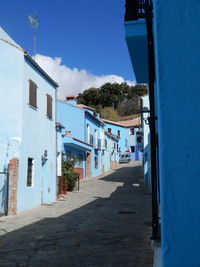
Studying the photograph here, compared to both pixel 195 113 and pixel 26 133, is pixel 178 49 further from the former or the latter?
pixel 26 133

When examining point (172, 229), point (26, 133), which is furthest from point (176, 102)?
point (26, 133)

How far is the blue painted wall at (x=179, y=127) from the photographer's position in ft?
7.69

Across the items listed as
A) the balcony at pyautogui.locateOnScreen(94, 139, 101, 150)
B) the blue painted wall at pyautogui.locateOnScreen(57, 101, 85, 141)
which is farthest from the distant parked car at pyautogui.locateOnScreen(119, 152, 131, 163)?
the blue painted wall at pyautogui.locateOnScreen(57, 101, 85, 141)

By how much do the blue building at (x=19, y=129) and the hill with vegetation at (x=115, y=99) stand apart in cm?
5386

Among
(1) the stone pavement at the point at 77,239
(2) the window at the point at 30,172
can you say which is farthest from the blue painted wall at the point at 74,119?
(1) the stone pavement at the point at 77,239

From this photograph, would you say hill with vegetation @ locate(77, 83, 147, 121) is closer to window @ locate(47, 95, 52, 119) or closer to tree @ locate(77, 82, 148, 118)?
tree @ locate(77, 82, 148, 118)

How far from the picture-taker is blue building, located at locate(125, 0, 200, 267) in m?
2.34

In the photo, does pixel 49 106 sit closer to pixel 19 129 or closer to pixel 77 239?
pixel 19 129

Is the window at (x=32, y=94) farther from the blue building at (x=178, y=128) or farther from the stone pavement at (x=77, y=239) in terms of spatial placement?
the blue building at (x=178, y=128)

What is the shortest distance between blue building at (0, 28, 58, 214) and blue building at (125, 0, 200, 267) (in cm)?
1104

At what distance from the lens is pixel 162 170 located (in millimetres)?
2424

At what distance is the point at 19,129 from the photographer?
531 inches

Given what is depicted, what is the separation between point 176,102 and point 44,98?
1468 centimetres

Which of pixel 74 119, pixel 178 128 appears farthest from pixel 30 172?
pixel 74 119
